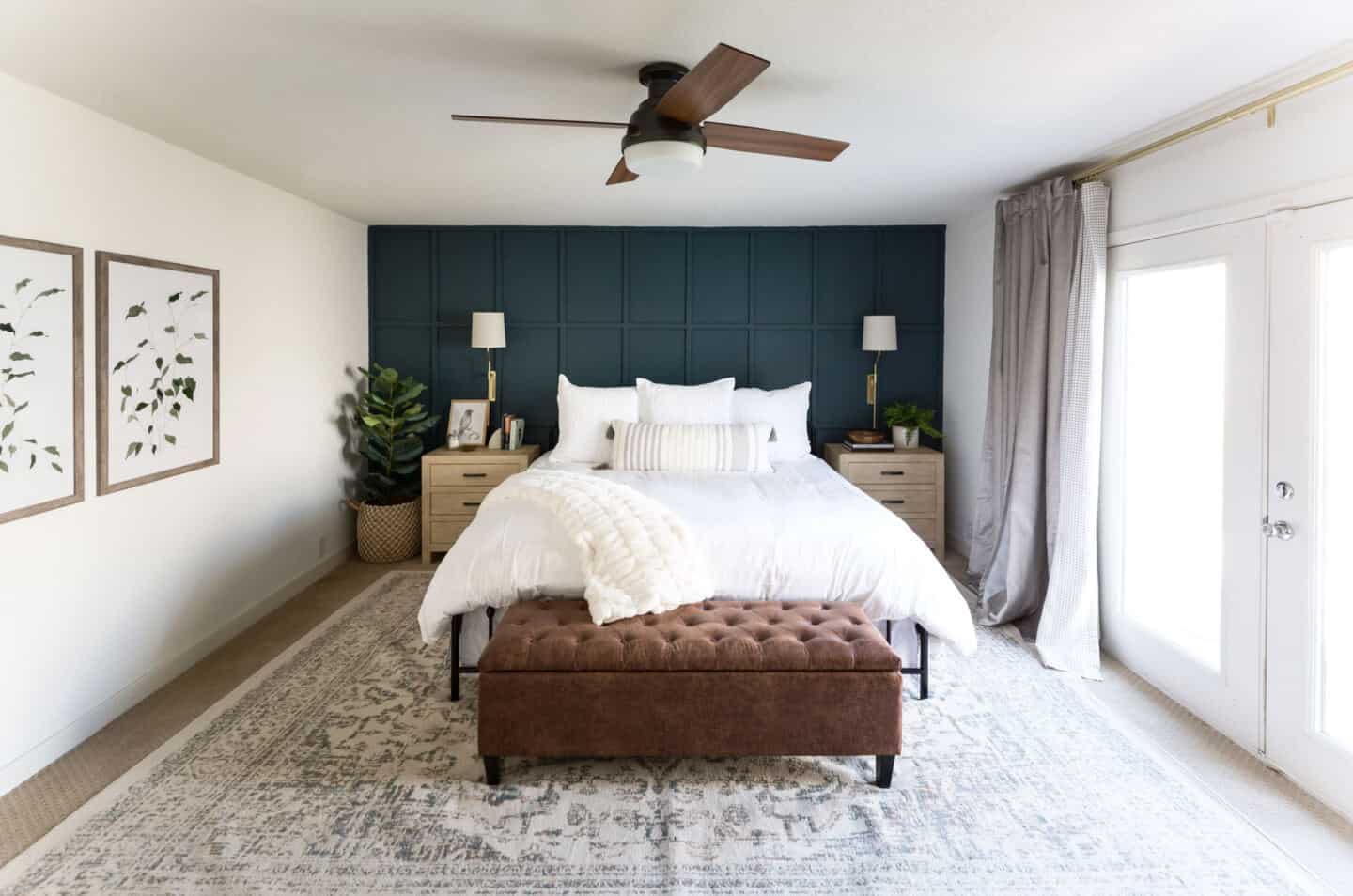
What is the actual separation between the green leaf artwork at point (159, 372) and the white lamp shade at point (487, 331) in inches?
74.9

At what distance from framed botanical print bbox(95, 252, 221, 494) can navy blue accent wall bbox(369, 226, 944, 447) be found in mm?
1996

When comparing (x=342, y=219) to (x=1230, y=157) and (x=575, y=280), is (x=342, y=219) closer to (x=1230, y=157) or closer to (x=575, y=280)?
(x=575, y=280)

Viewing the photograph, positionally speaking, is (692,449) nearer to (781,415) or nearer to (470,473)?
(781,415)

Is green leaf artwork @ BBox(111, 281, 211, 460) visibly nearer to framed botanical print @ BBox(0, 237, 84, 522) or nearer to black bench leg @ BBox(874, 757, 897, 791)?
framed botanical print @ BBox(0, 237, 84, 522)

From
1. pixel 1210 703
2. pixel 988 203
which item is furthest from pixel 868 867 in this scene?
pixel 988 203

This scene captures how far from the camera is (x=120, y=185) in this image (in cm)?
311

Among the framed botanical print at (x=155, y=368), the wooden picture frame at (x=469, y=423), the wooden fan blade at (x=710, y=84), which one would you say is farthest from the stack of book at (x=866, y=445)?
the framed botanical print at (x=155, y=368)

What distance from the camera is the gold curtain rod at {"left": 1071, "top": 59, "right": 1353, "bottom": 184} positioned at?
2383 mm

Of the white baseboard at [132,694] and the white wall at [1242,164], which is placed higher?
the white wall at [1242,164]

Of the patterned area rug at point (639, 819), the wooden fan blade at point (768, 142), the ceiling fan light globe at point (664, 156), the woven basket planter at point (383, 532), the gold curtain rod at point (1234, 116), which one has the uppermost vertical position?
the gold curtain rod at point (1234, 116)

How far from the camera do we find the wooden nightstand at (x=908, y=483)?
5.22m

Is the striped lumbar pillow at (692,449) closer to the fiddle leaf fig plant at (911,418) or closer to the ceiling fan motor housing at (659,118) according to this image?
the fiddle leaf fig plant at (911,418)

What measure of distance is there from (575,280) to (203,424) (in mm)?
2669

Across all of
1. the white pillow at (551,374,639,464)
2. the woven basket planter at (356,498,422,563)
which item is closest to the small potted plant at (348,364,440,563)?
the woven basket planter at (356,498,422,563)
